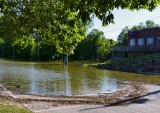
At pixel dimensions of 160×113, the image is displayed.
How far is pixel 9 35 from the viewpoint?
1762 cm

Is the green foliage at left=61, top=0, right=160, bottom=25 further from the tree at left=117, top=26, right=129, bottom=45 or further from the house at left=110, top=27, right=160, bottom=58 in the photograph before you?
the tree at left=117, top=26, right=129, bottom=45

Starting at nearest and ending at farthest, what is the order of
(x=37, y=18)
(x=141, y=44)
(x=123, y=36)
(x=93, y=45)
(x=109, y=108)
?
(x=109, y=108) < (x=37, y=18) < (x=141, y=44) < (x=93, y=45) < (x=123, y=36)

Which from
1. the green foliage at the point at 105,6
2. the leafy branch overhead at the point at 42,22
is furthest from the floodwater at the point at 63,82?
the green foliage at the point at 105,6

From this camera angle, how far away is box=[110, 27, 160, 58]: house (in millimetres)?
67125

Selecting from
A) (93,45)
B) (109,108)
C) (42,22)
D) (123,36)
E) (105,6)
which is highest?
(123,36)

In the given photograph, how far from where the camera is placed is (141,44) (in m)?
74.1

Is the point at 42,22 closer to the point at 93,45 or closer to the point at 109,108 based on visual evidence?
the point at 109,108

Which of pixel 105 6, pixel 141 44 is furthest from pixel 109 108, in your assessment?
pixel 141 44

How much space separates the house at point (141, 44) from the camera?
67125mm

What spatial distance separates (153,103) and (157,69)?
3437 cm

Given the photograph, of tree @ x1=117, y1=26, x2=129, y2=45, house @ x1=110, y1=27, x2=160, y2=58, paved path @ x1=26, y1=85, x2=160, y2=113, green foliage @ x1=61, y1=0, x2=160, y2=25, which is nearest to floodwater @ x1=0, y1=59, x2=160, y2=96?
paved path @ x1=26, y1=85, x2=160, y2=113

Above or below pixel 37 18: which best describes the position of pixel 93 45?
above

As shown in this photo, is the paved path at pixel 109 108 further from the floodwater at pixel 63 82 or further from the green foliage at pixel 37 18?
the floodwater at pixel 63 82

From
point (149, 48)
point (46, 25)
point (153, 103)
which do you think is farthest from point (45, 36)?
point (149, 48)
